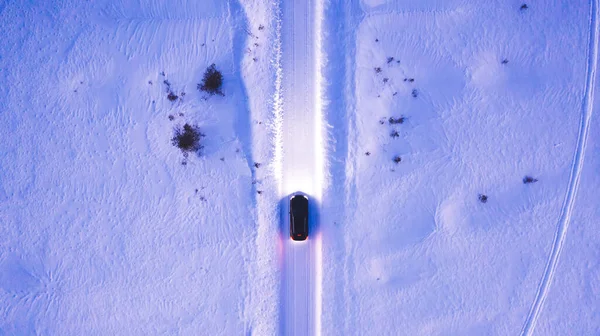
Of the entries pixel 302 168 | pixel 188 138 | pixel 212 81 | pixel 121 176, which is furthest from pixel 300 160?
pixel 121 176

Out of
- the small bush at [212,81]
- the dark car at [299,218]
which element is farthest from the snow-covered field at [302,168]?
the dark car at [299,218]

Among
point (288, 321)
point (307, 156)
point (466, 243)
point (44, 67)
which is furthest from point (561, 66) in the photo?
point (44, 67)

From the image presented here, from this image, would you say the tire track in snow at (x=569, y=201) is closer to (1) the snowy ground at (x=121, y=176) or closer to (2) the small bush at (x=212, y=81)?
(1) the snowy ground at (x=121, y=176)

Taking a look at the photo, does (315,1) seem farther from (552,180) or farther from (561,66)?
(552,180)

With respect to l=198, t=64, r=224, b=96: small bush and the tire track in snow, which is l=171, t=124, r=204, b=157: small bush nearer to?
l=198, t=64, r=224, b=96: small bush

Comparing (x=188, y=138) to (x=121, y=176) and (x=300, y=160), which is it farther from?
(x=300, y=160)
